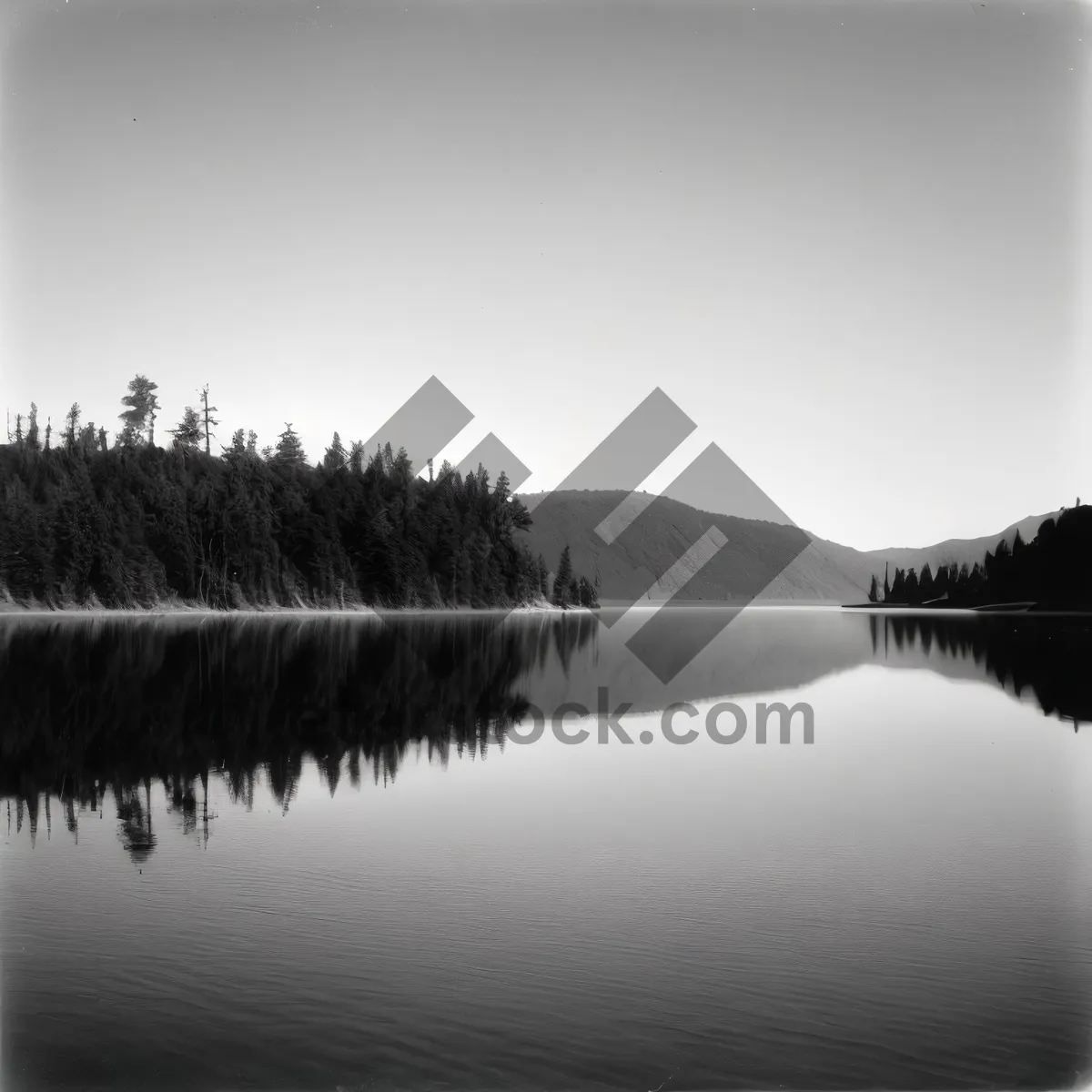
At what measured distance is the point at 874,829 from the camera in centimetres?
1234

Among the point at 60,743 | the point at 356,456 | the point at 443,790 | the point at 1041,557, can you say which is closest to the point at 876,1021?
the point at 443,790

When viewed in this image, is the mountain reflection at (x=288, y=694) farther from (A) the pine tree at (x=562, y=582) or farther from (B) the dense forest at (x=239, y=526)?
(A) the pine tree at (x=562, y=582)

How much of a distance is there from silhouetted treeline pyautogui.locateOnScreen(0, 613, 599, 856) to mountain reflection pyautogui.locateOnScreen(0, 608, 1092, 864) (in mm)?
58

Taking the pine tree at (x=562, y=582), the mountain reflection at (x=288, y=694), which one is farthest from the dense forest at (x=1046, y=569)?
the mountain reflection at (x=288, y=694)

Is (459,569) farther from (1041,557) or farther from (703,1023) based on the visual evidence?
(703,1023)

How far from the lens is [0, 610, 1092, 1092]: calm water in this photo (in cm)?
611

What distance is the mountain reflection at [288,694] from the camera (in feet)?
47.2

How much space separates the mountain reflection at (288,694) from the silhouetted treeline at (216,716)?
6 cm

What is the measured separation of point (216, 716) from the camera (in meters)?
21.0

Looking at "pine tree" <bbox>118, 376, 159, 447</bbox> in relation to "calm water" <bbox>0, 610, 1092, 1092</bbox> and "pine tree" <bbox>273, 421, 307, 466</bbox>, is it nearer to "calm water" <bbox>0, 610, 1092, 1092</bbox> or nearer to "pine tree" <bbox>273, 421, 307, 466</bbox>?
"pine tree" <bbox>273, 421, 307, 466</bbox>

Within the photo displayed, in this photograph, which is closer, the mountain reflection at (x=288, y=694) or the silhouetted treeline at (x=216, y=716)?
the silhouetted treeline at (x=216, y=716)

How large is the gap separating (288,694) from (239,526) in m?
82.1

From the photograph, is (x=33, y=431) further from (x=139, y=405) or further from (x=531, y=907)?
(x=531, y=907)

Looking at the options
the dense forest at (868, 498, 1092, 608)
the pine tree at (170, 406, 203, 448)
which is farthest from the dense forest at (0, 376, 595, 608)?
the dense forest at (868, 498, 1092, 608)
